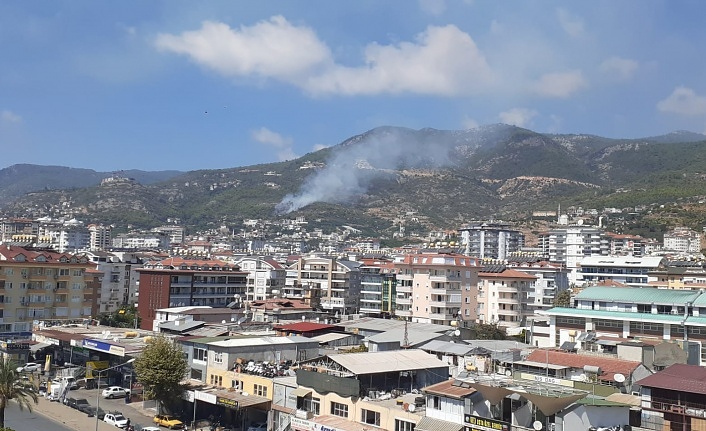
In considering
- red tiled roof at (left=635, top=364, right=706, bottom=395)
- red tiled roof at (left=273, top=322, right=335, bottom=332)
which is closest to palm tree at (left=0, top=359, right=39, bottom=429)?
red tiled roof at (left=273, top=322, right=335, bottom=332)

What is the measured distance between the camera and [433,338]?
144ft

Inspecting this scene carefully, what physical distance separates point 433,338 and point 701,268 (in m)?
73.2

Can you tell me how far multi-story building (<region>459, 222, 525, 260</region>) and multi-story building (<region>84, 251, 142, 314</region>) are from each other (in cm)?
8605

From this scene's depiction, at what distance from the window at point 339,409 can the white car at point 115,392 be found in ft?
54.8

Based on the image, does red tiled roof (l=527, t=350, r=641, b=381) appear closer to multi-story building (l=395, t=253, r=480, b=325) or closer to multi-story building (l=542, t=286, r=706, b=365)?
multi-story building (l=542, t=286, r=706, b=365)

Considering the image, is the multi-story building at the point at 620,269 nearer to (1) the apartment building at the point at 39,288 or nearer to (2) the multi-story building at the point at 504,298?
(2) the multi-story building at the point at 504,298

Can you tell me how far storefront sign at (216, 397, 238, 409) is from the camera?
3267cm

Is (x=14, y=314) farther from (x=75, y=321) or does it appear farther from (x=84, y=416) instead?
(x=84, y=416)

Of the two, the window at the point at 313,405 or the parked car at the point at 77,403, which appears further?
the parked car at the point at 77,403

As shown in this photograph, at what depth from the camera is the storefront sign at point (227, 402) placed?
32.7m

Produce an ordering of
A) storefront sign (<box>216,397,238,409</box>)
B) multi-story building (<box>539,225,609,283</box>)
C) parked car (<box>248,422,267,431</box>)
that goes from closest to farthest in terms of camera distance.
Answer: storefront sign (<box>216,397,238,409</box>) → parked car (<box>248,422,267,431</box>) → multi-story building (<box>539,225,609,283</box>)

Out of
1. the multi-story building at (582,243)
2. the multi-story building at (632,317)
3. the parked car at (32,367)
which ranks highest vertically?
the multi-story building at (582,243)

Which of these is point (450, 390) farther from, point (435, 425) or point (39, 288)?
point (39, 288)

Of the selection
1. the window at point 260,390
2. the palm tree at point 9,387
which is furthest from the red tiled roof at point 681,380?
the palm tree at point 9,387
